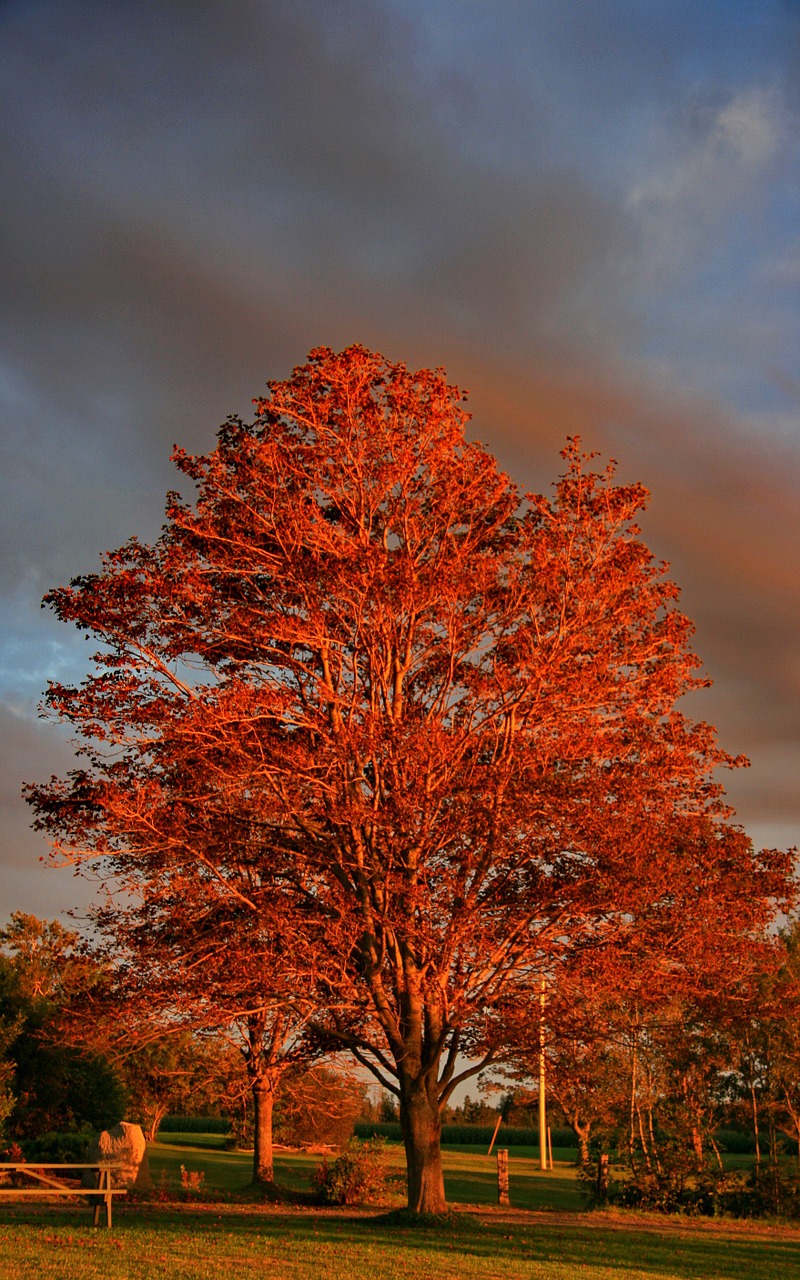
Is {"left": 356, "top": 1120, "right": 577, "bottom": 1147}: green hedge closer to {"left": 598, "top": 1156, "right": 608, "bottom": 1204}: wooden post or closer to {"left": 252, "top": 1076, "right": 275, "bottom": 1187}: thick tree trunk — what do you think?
{"left": 252, "top": 1076, "right": 275, "bottom": 1187}: thick tree trunk

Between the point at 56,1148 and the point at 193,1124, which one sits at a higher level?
the point at 56,1148

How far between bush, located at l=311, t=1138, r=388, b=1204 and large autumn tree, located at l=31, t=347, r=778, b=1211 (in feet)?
24.3

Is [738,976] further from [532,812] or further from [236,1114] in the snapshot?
[236,1114]

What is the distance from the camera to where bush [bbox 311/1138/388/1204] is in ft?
77.2

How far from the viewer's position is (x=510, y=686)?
16641 millimetres

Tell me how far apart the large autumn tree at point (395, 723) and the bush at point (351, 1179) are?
740 cm

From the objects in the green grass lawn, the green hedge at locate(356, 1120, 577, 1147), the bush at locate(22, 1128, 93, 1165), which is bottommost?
the green hedge at locate(356, 1120, 577, 1147)

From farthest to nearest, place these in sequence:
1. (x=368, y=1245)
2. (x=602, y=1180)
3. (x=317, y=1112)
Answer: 1. (x=317, y=1112)
2. (x=602, y=1180)
3. (x=368, y=1245)

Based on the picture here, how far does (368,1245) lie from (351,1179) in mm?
10639

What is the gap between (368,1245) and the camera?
542 inches

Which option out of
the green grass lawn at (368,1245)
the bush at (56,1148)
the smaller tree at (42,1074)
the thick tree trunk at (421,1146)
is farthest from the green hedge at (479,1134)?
the thick tree trunk at (421,1146)

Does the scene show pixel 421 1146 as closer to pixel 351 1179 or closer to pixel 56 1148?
pixel 351 1179

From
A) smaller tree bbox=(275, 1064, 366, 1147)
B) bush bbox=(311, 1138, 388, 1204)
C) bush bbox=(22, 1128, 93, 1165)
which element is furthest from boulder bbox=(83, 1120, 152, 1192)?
bush bbox=(22, 1128, 93, 1165)

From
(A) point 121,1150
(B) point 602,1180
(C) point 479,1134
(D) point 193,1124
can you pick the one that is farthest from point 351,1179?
(D) point 193,1124
